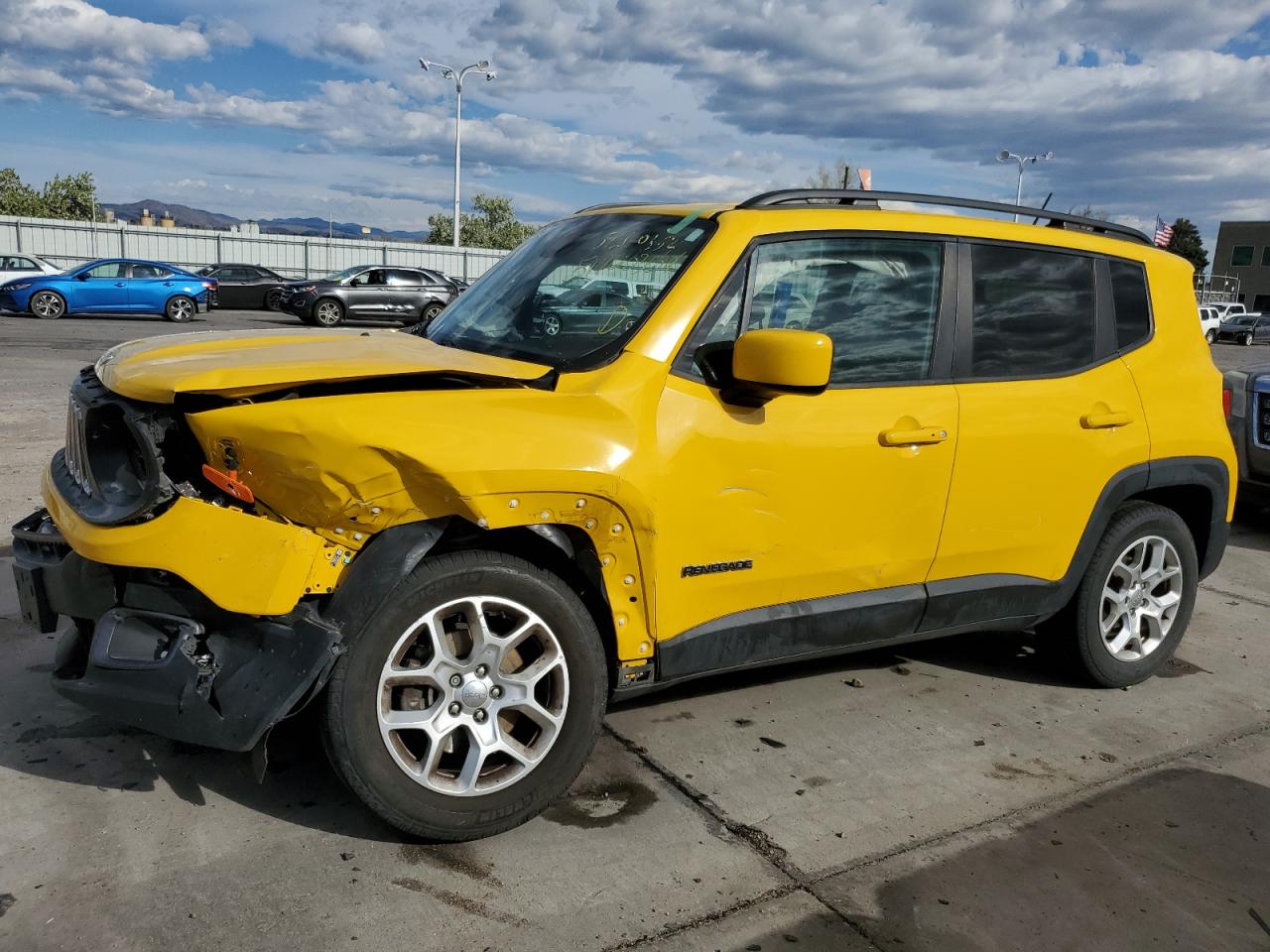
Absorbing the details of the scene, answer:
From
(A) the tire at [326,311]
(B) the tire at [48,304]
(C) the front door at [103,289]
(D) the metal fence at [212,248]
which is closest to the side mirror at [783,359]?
(A) the tire at [326,311]

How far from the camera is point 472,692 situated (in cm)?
299

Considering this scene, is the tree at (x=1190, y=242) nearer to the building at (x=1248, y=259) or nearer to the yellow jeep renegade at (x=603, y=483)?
the building at (x=1248, y=259)

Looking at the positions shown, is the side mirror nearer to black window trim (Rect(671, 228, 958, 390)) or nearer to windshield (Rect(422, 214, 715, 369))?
black window trim (Rect(671, 228, 958, 390))

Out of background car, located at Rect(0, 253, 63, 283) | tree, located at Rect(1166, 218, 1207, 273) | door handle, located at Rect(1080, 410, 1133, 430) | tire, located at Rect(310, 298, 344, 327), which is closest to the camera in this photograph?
door handle, located at Rect(1080, 410, 1133, 430)

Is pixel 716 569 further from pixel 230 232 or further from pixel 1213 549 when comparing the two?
pixel 230 232

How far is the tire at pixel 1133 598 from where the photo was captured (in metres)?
4.34

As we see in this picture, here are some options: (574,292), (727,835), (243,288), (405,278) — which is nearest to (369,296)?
(405,278)

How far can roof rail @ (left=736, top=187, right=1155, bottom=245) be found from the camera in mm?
3639

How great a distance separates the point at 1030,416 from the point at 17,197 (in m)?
80.7

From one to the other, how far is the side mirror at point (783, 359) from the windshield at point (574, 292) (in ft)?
1.22

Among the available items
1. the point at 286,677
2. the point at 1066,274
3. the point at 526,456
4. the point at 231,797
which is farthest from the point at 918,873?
the point at 1066,274

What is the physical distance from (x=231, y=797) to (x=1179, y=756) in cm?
335

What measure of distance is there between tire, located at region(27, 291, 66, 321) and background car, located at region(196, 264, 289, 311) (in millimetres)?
6416

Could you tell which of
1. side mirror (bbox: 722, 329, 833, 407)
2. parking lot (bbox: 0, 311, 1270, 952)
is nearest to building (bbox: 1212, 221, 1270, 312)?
parking lot (bbox: 0, 311, 1270, 952)
